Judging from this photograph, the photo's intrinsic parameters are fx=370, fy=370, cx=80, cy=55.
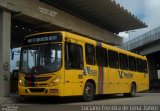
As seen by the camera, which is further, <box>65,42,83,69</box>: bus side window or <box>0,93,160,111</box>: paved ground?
<box>65,42,83,69</box>: bus side window

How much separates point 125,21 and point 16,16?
1676 cm

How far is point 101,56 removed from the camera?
1908cm

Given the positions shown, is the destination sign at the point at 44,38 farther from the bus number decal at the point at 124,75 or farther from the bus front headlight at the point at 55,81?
the bus number decal at the point at 124,75

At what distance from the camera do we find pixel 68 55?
1590cm

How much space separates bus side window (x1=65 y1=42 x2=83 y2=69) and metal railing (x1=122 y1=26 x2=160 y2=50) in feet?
100

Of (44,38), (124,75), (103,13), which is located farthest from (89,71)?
(103,13)

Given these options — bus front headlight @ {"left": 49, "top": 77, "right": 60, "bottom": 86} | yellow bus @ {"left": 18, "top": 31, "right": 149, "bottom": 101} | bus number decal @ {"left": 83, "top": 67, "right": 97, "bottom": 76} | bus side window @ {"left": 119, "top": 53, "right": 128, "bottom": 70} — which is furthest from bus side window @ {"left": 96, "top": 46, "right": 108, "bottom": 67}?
bus front headlight @ {"left": 49, "top": 77, "right": 60, "bottom": 86}

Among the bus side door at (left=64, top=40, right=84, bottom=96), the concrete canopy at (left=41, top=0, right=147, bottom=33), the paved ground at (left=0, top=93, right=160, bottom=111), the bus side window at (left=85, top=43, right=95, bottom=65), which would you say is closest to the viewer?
the paved ground at (left=0, top=93, right=160, bottom=111)

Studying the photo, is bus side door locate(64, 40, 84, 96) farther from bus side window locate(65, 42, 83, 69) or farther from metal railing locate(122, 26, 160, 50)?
metal railing locate(122, 26, 160, 50)

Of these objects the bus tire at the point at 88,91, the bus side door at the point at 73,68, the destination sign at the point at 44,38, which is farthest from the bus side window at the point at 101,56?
the destination sign at the point at 44,38

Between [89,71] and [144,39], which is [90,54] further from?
[144,39]

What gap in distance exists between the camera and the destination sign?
1604 centimetres

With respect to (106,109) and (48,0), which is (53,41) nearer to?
(106,109)

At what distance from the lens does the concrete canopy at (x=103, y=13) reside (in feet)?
95.4
